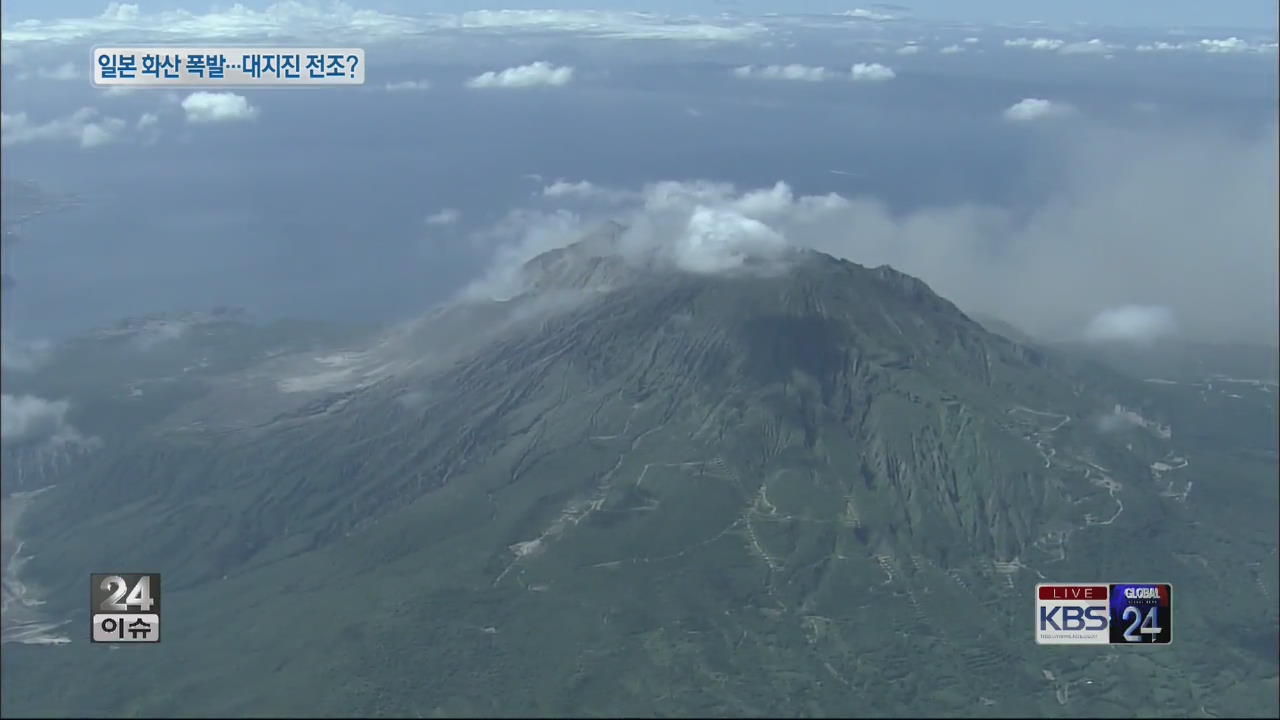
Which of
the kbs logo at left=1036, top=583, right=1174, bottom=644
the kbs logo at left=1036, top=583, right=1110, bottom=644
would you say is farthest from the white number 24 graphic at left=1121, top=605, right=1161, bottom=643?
the kbs logo at left=1036, top=583, right=1110, bottom=644

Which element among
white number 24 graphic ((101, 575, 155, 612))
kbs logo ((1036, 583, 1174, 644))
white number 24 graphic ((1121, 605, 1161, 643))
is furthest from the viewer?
white number 24 graphic ((1121, 605, 1161, 643))

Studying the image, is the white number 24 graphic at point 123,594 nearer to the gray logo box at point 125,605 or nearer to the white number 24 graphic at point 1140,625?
the gray logo box at point 125,605

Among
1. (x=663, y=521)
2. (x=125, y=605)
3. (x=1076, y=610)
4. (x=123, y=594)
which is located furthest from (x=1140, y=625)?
(x=125, y=605)

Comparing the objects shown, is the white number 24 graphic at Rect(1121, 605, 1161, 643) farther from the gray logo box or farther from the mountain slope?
the gray logo box

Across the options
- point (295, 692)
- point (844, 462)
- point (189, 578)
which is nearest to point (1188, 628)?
point (844, 462)

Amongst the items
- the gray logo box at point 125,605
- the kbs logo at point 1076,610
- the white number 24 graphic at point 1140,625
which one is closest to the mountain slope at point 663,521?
the white number 24 graphic at point 1140,625

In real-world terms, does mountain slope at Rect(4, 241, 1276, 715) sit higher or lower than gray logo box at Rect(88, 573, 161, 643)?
lower

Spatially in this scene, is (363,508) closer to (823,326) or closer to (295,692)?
(295,692)
